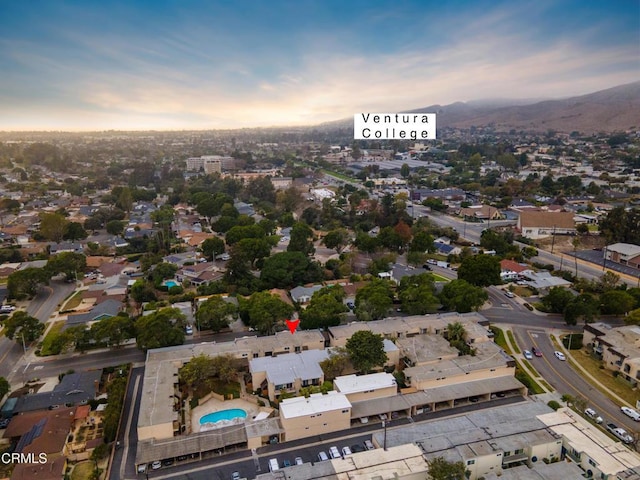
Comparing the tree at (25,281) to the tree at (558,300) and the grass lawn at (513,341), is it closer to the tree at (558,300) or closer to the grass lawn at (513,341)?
the grass lawn at (513,341)

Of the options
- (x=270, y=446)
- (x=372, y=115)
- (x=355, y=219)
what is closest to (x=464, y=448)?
(x=270, y=446)

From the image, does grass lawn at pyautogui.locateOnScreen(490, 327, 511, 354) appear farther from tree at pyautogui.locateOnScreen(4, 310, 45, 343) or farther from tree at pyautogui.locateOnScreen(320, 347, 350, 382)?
tree at pyautogui.locateOnScreen(4, 310, 45, 343)

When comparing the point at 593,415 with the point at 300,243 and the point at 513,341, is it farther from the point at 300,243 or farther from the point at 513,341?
the point at 300,243

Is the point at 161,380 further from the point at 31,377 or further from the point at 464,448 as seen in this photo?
the point at 464,448

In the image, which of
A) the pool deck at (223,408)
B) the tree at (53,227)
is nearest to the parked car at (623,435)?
the pool deck at (223,408)

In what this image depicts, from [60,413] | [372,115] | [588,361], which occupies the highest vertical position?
[372,115]

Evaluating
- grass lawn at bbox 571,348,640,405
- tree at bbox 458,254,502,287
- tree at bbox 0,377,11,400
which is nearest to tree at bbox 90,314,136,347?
tree at bbox 0,377,11,400
